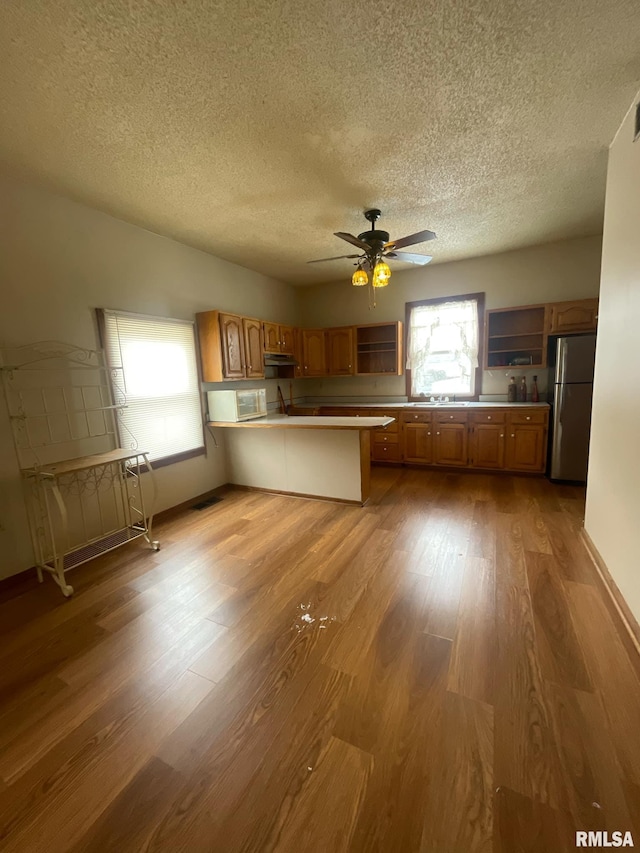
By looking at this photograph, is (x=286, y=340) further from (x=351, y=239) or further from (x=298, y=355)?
(x=351, y=239)

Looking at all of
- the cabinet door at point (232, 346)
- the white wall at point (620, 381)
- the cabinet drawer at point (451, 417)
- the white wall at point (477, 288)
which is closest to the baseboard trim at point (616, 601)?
the white wall at point (620, 381)

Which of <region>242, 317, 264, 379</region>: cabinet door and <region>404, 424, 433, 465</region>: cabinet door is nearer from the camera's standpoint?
<region>242, 317, 264, 379</region>: cabinet door

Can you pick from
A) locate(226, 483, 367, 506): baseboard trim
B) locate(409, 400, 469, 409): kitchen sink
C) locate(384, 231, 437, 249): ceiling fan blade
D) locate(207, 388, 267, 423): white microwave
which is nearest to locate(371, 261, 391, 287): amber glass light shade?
locate(384, 231, 437, 249): ceiling fan blade

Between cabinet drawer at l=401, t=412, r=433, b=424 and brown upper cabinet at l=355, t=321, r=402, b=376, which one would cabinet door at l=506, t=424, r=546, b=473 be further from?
brown upper cabinet at l=355, t=321, r=402, b=376

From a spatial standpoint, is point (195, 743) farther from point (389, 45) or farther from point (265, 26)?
point (389, 45)

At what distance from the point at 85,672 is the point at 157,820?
2.96 ft

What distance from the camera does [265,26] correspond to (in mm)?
1509

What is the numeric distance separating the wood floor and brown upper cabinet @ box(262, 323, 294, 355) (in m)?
3.00

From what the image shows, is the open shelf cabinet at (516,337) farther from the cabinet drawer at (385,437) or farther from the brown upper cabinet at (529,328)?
the cabinet drawer at (385,437)

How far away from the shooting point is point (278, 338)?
199 inches

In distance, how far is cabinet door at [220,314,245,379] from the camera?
13.2 feet

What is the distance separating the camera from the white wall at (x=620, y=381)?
192cm

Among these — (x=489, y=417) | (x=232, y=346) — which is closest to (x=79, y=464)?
(x=232, y=346)

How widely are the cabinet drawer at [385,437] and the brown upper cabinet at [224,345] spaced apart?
2086mm
